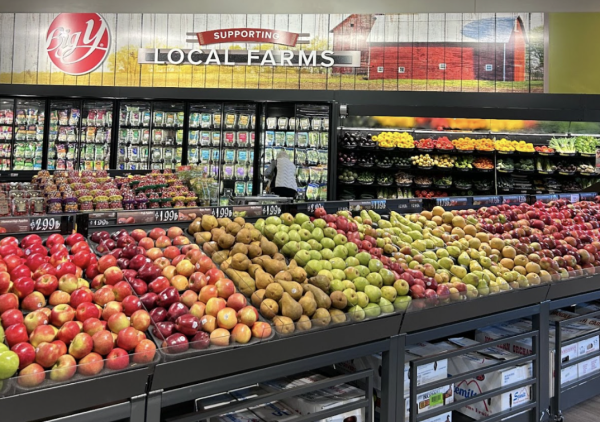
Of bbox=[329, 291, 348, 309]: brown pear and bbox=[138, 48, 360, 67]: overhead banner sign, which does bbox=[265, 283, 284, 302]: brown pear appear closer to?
bbox=[329, 291, 348, 309]: brown pear

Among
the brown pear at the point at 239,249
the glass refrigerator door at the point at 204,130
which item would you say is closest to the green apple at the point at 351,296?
the brown pear at the point at 239,249

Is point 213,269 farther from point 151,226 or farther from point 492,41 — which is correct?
point 492,41

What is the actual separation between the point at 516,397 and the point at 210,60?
25.6 ft

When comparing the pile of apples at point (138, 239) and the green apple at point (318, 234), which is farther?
the green apple at point (318, 234)

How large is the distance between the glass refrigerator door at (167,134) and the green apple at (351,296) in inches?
258

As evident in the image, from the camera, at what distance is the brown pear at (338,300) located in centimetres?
240

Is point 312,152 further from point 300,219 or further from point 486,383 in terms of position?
point 486,383

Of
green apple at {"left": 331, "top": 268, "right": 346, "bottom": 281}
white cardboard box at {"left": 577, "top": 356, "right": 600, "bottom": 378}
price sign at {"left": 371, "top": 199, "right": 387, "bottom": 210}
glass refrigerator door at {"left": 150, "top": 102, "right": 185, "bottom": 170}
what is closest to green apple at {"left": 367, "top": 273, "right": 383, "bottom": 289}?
green apple at {"left": 331, "top": 268, "right": 346, "bottom": 281}

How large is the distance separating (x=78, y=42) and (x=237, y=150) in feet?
12.3

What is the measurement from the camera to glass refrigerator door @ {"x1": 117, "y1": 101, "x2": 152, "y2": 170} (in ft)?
28.0

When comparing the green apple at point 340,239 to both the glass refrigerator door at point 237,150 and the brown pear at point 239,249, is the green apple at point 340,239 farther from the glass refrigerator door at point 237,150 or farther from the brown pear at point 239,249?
the glass refrigerator door at point 237,150

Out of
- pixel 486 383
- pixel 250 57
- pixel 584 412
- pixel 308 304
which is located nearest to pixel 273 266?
pixel 308 304

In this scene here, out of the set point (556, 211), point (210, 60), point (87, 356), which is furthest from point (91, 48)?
point (87, 356)

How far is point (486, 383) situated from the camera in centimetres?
284
